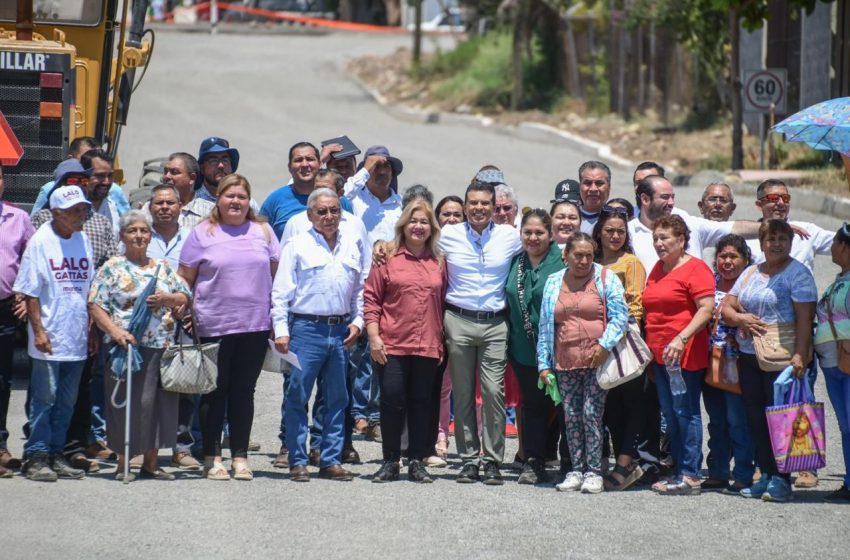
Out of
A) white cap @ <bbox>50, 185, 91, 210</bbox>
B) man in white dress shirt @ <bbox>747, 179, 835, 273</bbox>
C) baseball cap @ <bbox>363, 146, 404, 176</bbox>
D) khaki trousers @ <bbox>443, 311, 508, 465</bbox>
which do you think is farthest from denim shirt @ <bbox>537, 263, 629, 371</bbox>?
white cap @ <bbox>50, 185, 91, 210</bbox>

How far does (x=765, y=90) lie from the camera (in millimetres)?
21984

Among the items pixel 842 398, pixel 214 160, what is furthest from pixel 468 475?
pixel 214 160

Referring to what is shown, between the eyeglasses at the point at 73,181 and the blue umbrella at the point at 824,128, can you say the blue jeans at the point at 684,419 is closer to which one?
the blue umbrella at the point at 824,128

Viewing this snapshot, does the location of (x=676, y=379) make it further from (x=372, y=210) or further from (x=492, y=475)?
(x=372, y=210)

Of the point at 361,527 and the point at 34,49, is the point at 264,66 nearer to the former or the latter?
the point at 34,49

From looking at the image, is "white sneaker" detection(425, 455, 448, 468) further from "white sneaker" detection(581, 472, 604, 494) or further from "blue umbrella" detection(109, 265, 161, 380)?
"blue umbrella" detection(109, 265, 161, 380)

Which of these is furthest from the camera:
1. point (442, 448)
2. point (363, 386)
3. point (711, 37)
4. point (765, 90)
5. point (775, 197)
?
point (711, 37)

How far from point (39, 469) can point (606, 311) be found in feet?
12.3

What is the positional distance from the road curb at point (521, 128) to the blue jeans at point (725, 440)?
1561 centimetres

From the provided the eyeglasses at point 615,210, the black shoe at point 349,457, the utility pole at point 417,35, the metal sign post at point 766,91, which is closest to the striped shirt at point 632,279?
the eyeglasses at point 615,210

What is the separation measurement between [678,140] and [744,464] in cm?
1818

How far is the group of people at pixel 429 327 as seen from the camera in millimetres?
9203

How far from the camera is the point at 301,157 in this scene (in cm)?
1073

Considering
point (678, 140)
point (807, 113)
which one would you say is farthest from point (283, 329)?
point (678, 140)
